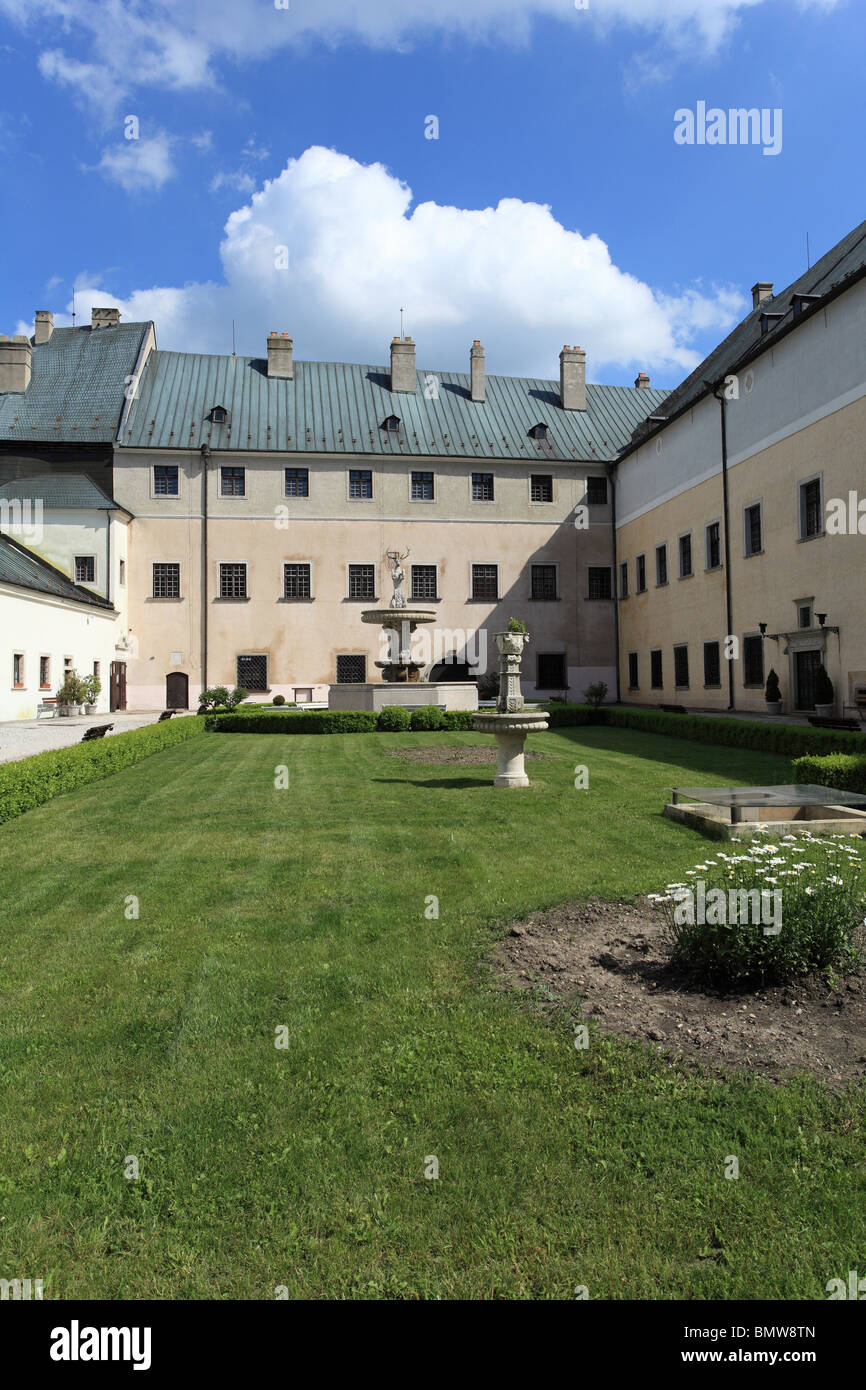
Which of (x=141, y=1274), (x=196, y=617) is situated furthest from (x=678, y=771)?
(x=196, y=617)

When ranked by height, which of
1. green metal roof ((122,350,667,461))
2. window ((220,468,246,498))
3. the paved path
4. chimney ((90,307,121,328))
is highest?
chimney ((90,307,121,328))

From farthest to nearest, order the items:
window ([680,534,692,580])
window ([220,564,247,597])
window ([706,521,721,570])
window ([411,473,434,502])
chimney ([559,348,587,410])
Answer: chimney ([559,348,587,410]) → window ([411,473,434,502]) → window ([220,564,247,597]) → window ([680,534,692,580]) → window ([706,521,721,570])

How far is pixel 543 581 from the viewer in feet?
138

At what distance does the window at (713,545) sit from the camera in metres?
30.5

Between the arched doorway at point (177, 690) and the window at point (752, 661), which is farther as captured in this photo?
the arched doorway at point (177, 690)

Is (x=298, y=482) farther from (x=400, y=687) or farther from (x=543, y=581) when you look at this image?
(x=400, y=687)

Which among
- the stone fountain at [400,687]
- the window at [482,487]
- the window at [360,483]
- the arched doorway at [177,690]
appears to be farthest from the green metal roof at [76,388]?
the stone fountain at [400,687]

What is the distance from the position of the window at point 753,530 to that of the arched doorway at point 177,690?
2502cm

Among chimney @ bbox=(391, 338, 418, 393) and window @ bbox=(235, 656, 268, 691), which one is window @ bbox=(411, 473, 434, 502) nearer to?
chimney @ bbox=(391, 338, 418, 393)

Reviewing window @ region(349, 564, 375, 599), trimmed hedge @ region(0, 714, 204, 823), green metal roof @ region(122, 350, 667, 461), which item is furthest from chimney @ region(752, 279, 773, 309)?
trimmed hedge @ region(0, 714, 204, 823)

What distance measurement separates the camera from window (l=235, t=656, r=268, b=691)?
127 feet

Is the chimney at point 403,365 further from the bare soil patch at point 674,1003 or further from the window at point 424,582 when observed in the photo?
the bare soil patch at point 674,1003

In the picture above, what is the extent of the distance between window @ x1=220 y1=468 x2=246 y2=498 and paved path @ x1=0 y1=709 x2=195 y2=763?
11923mm
